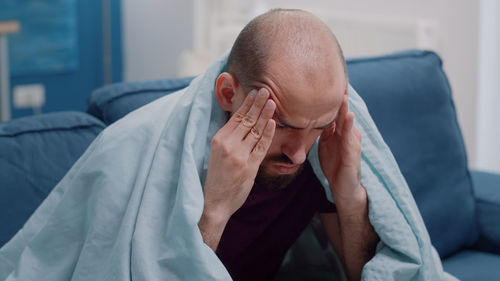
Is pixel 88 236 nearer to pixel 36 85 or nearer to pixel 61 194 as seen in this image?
pixel 61 194

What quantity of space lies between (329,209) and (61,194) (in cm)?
54

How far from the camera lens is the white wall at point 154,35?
4250 millimetres

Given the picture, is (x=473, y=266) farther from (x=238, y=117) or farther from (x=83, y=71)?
(x=83, y=71)

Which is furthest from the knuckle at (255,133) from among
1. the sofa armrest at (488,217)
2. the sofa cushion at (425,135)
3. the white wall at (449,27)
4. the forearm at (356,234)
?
the white wall at (449,27)

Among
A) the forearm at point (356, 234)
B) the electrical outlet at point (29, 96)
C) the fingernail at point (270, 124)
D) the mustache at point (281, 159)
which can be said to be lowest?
the electrical outlet at point (29, 96)

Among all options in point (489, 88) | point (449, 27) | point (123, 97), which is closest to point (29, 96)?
point (449, 27)

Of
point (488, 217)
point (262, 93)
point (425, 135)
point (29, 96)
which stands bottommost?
point (29, 96)

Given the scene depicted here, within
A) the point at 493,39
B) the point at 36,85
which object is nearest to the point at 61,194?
the point at 493,39

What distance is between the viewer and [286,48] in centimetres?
109

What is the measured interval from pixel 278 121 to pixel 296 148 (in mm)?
61

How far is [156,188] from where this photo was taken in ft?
3.55

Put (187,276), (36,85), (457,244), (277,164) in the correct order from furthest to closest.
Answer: (36,85) → (457,244) → (277,164) → (187,276)

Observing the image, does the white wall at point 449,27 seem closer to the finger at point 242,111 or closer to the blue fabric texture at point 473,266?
the blue fabric texture at point 473,266

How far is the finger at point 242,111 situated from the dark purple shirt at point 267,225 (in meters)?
0.21
